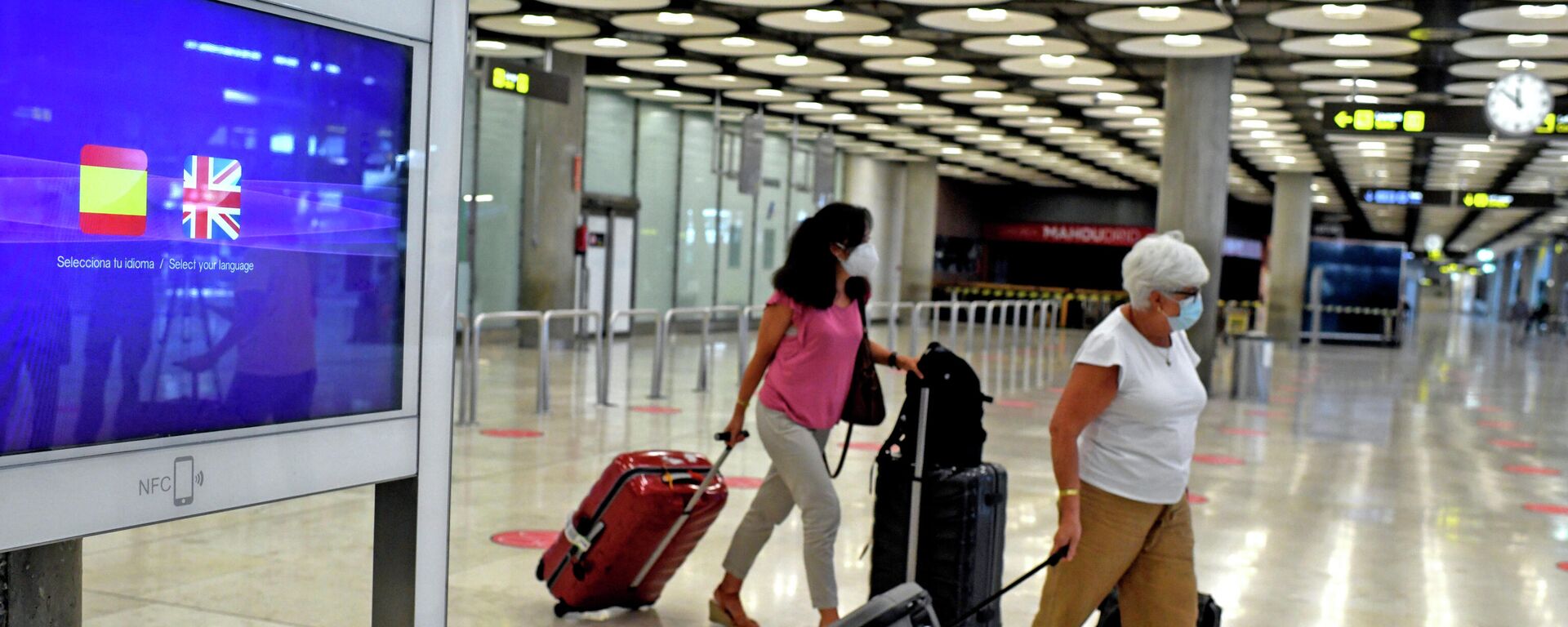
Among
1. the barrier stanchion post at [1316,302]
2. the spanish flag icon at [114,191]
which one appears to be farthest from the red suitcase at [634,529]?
the barrier stanchion post at [1316,302]

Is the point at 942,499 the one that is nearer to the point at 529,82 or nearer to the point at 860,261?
the point at 860,261

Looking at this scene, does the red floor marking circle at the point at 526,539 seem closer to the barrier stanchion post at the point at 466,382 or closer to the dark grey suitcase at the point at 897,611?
the dark grey suitcase at the point at 897,611

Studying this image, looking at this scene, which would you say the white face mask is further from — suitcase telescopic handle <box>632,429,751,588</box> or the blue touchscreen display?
the blue touchscreen display

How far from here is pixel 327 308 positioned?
273 centimetres

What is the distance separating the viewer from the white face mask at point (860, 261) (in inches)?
181

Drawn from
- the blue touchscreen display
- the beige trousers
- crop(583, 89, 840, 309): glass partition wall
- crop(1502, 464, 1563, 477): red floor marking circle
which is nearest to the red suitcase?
the beige trousers

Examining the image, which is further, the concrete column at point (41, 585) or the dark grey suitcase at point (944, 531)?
the dark grey suitcase at point (944, 531)

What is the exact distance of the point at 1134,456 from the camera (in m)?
3.63

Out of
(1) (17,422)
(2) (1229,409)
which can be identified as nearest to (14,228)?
(1) (17,422)

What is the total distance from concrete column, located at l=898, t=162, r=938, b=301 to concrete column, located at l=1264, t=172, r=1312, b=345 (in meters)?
7.88

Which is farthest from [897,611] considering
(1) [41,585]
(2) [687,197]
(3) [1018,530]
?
(2) [687,197]

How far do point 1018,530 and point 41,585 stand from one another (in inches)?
199

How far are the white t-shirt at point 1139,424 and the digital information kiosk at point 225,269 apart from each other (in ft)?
5.49

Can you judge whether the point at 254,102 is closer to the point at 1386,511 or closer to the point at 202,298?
the point at 202,298
